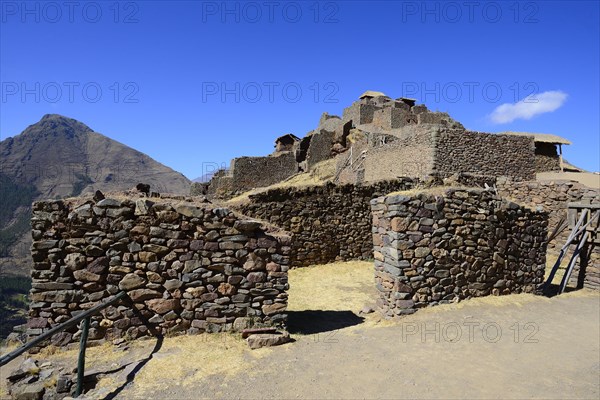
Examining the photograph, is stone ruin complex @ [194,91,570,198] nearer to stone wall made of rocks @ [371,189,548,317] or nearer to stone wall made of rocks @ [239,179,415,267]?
stone wall made of rocks @ [239,179,415,267]

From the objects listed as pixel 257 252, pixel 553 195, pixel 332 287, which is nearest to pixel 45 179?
pixel 332 287

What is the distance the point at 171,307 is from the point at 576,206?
12835 millimetres

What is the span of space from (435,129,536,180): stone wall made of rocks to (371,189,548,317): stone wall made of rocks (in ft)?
30.2

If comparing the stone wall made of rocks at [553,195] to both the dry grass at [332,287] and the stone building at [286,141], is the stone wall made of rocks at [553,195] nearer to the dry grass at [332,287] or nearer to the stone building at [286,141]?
the dry grass at [332,287]

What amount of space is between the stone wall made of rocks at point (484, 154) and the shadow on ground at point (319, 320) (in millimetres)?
11994

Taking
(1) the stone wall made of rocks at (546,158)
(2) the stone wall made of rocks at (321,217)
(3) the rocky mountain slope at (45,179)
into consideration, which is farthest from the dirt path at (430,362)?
(3) the rocky mountain slope at (45,179)

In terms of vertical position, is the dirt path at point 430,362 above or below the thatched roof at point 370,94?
below

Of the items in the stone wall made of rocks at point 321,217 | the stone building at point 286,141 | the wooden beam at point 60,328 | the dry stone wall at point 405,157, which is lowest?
the wooden beam at point 60,328

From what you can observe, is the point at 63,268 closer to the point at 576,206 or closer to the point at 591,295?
the point at 591,295

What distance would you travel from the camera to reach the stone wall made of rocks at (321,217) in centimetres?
1333

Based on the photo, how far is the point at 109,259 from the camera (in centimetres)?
608

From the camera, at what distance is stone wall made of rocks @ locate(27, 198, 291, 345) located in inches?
231

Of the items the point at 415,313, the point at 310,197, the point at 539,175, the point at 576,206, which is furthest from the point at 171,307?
the point at 539,175

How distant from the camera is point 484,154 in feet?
63.5
